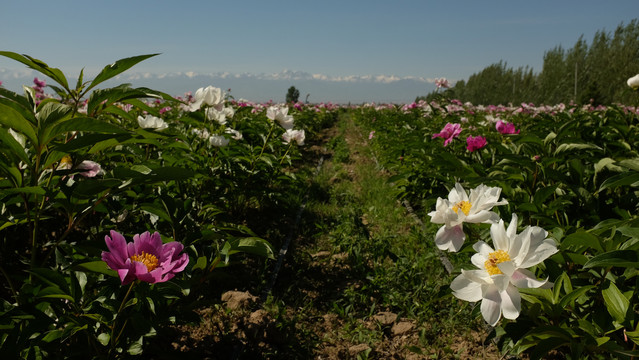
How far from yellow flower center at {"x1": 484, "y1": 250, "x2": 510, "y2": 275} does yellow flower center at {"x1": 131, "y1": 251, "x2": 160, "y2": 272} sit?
85 centimetres

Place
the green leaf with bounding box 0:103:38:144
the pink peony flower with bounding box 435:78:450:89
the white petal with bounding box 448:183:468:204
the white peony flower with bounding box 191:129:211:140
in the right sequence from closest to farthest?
the green leaf with bounding box 0:103:38:144 → the white petal with bounding box 448:183:468:204 → the white peony flower with bounding box 191:129:211:140 → the pink peony flower with bounding box 435:78:450:89

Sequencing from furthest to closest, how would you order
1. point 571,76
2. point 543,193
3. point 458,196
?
point 571,76 → point 543,193 → point 458,196

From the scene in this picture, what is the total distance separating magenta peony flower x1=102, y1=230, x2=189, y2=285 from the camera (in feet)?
2.67

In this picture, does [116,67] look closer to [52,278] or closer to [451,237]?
[52,278]

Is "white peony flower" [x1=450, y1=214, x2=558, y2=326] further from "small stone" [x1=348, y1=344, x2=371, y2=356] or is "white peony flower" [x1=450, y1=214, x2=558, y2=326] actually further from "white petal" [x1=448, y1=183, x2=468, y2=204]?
"small stone" [x1=348, y1=344, x2=371, y2=356]

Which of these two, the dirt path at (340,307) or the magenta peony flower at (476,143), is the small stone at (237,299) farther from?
the magenta peony flower at (476,143)

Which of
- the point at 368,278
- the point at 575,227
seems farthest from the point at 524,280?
the point at 368,278

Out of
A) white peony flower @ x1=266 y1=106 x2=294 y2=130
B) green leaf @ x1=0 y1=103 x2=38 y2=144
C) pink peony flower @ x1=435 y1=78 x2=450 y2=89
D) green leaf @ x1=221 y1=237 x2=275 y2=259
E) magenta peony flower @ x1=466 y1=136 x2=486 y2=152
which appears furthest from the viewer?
pink peony flower @ x1=435 y1=78 x2=450 y2=89

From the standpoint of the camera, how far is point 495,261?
38.1 inches

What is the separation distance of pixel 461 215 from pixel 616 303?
1.60 feet

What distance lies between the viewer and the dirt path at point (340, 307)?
1777mm

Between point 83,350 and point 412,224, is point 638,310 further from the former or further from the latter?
point 83,350

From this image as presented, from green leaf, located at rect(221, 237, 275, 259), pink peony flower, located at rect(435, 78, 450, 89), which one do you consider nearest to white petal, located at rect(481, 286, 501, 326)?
green leaf, located at rect(221, 237, 275, 259)

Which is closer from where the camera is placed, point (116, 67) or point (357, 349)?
point (116, 67)
